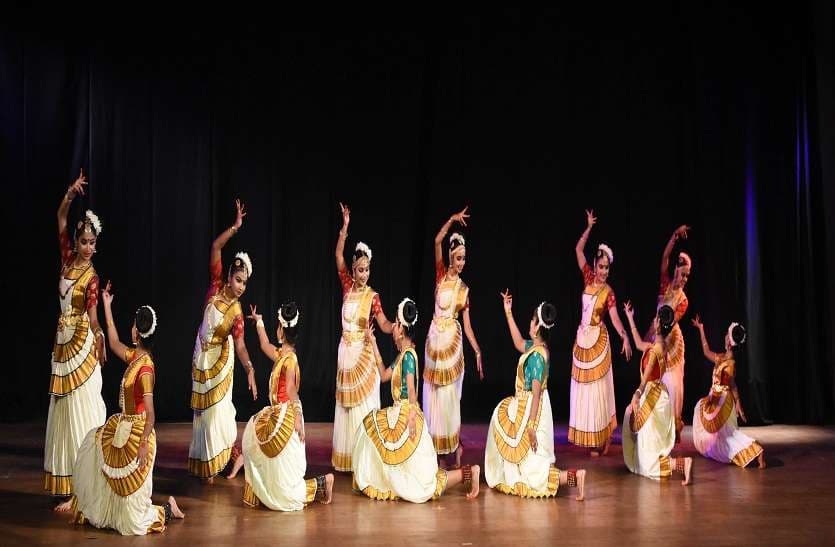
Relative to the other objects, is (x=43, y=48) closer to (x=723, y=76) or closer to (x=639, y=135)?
(x=639, y=135)

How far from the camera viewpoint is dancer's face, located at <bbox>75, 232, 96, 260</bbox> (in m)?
5.52

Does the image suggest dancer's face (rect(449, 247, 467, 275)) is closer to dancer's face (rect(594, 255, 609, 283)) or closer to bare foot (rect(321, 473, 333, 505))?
dancer's face (rect(594, 255, 609, 283))

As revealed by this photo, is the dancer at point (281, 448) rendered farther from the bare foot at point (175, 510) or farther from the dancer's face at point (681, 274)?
the dancer's face at point (681, 274)

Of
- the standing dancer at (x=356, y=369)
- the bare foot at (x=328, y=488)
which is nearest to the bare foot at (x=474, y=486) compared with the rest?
the bare foot at (x=328, y=488)

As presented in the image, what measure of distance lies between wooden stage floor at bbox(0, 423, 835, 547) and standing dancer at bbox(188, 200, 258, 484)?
0.16m

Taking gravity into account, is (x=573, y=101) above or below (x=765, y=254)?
above

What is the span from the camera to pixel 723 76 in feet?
28.8

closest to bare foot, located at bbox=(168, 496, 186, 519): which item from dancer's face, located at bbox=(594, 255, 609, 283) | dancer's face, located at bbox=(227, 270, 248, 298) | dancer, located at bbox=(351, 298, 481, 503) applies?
dancer, located at bbox=(351, 298, 481, 503)

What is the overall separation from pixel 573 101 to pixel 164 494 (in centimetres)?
503

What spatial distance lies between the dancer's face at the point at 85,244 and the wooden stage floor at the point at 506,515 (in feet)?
4.54

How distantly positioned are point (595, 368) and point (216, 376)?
9.06 feet

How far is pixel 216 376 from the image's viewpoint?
600cm

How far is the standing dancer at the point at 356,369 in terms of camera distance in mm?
6395


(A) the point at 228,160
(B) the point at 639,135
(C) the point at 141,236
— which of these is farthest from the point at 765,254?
(C) the point at 141,236
